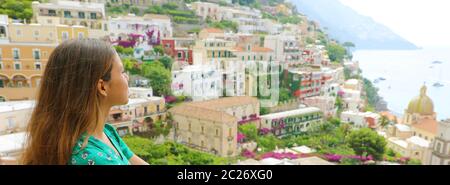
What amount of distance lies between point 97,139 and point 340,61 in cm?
392

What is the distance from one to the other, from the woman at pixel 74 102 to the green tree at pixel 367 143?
124 inches

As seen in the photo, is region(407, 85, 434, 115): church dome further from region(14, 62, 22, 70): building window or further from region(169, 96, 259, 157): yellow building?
region(14, 62, 22, 70): building window

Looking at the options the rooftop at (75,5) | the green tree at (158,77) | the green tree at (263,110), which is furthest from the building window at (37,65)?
the green tree at (263,110)

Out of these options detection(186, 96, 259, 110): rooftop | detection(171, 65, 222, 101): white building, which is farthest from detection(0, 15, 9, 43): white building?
detection(186, 96, 259, 110): rooftop

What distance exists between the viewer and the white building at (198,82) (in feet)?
9.69

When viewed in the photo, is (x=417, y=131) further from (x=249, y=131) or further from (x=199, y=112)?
(x=199, y=112)

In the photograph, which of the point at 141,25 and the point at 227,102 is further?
the point at 141,25

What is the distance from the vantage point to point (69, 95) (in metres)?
0.41

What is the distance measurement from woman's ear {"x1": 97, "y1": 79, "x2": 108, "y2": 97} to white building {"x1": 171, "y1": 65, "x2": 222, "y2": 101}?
8.26 ft

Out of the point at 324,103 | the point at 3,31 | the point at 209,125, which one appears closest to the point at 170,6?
the point at 209,125

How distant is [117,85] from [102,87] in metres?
0.02

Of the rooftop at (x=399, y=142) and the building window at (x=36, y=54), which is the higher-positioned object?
the building window at (x=36, y=54)

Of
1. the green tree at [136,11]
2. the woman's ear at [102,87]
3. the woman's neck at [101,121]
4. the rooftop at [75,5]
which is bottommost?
the woman's neck at [101,121]

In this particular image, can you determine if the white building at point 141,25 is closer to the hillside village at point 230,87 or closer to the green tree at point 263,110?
the hillside village at point 230,87
